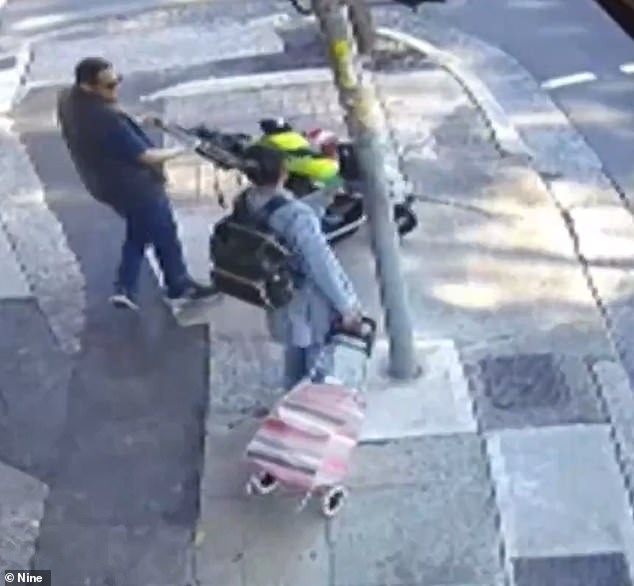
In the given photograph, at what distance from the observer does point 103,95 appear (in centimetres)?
930

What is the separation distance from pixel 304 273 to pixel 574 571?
6.50 ft

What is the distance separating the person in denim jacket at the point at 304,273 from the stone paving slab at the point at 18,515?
1481mm

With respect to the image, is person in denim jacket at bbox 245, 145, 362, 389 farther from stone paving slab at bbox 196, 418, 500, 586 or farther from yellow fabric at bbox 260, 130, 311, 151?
yellow fabric at bbox 260, 130, 311, 151

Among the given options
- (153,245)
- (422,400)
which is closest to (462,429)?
(422,400)

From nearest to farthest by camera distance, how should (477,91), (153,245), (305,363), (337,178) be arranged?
(305,363), (153,245), (337,178), (477,91)

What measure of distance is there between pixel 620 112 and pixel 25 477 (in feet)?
20.8

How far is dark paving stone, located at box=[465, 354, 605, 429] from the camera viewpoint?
28.1 ft

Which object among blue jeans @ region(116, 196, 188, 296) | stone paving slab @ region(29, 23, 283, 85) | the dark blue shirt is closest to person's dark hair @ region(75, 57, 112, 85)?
the dark blue shirt

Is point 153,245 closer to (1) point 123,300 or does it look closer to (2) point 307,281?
(1) point 123,300

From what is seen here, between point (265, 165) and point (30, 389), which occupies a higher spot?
point (265, 165)

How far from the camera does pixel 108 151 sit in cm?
937

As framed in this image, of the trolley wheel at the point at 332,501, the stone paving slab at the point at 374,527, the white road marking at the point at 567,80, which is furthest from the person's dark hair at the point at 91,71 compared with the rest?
the white road marking at the point at 567,80

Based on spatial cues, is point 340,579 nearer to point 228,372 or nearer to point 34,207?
point 228,372

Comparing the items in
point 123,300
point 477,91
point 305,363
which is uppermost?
point 305,363
